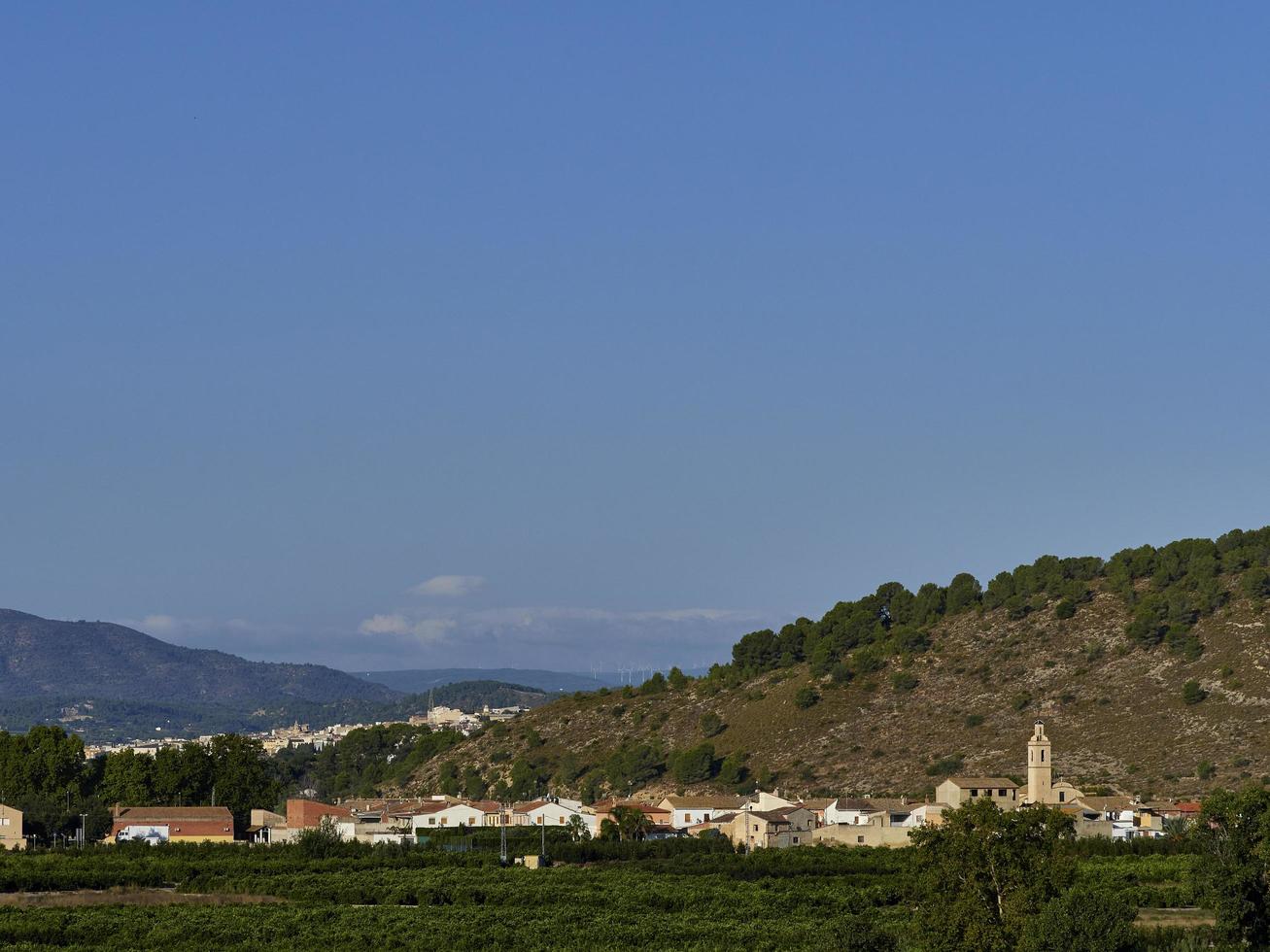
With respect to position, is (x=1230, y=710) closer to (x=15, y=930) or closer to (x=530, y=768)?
(x=530, y=768)

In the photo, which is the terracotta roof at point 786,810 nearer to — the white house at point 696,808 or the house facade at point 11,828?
the white house at point 696,808

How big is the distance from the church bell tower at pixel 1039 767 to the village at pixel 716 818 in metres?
0.08

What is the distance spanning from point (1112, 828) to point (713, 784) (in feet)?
133

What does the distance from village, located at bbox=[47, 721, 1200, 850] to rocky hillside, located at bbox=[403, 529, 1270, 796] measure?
478 inches

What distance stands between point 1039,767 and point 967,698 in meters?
39.1

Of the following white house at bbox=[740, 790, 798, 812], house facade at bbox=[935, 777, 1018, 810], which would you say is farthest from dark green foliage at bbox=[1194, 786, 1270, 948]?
white house at bbox=[740, 790, 798, 812]

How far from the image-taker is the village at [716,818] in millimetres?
105300

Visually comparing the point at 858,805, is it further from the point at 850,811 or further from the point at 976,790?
the point at 976,790

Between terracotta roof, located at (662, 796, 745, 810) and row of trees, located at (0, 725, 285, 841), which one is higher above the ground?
row of trees, located at (0, 725, 285, 841)

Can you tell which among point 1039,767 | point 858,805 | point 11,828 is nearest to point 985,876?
point 1039,767

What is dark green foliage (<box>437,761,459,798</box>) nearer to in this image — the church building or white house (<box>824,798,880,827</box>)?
white house (<box>824,798,880,827</box>)

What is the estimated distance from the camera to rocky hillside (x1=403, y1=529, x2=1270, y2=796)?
424 ft

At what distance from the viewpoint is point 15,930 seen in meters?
67.2

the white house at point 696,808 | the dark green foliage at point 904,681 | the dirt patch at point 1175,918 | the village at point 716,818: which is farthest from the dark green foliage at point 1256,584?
the dirt patch at point 1175,918
